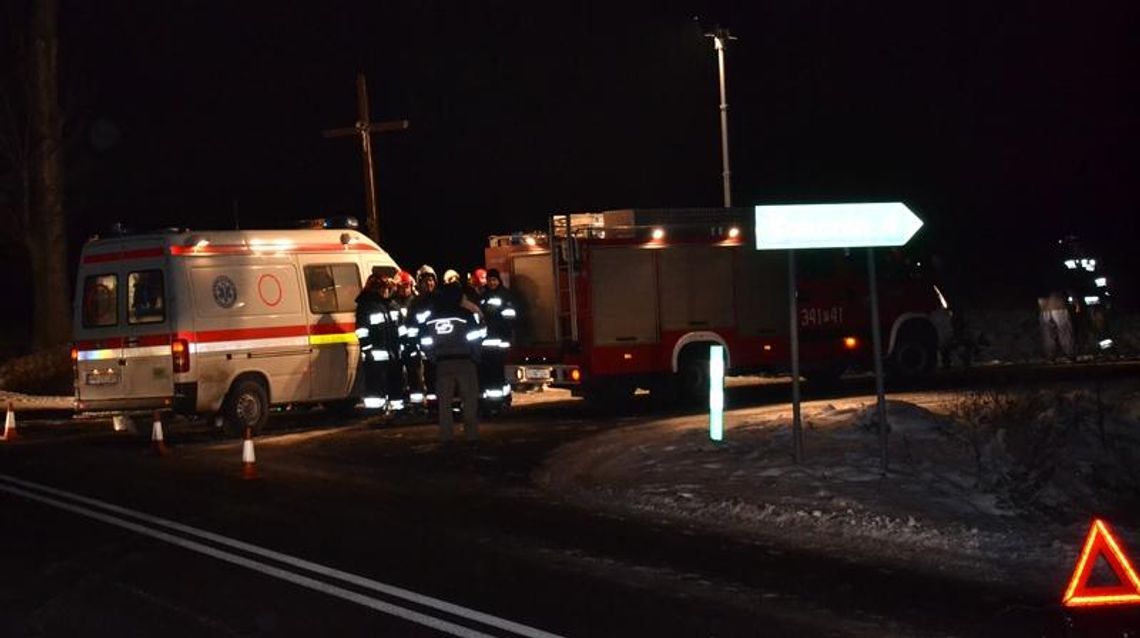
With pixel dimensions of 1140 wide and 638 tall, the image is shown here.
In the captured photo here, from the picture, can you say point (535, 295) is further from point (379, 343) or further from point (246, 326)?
point (246, 326)

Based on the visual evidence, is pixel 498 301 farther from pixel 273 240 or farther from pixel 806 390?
pixel 806 390

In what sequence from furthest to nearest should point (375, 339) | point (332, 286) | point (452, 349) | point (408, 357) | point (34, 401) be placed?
1. point (34, 401)
2. point (332, 286)
3. point (408, 357)
4. point (375, 339)
5. point (452, 349)

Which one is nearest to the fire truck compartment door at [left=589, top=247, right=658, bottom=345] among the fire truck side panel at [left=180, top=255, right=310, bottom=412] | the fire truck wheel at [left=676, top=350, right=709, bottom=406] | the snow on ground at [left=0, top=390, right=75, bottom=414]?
the fire truck wheel at [left=676, top=350, right=709, bottom=406]

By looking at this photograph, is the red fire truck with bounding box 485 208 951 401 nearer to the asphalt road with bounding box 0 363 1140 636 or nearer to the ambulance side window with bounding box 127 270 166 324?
the asphalt road with bounding box 0 363 1140 636

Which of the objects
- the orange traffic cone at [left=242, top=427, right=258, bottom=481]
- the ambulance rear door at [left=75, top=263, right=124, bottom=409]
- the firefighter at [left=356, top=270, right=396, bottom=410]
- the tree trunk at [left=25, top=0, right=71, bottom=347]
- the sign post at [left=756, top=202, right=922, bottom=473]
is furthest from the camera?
the tree trunk at [left=25, top=0, right=71, bottom=347]

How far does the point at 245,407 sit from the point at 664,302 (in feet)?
19.5

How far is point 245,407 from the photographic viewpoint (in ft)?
54.7

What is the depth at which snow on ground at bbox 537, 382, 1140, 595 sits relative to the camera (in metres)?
9.32

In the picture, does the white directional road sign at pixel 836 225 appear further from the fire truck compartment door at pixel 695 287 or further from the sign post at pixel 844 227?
the fire truck compartment door at pixel 695 287

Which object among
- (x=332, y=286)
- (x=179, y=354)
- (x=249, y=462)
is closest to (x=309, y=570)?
(x=249, y=462)

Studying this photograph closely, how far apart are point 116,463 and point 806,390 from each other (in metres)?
10.7

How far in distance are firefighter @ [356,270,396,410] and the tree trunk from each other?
15.8 metres

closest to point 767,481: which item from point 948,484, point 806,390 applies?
point 948,484

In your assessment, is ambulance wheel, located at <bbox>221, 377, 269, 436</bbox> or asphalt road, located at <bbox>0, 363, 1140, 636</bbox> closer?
asphalt road, located at <bbox>0, 363, 1140, 636</bbox>
